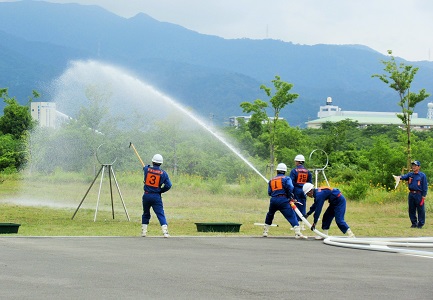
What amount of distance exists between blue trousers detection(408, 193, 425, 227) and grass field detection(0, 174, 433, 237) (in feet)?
1.42

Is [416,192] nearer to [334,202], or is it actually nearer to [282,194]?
[334,202]

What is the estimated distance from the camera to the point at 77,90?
51.3 metres

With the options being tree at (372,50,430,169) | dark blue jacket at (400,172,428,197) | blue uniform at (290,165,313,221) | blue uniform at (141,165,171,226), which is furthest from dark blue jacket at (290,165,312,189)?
tree at (372,50,430,169)

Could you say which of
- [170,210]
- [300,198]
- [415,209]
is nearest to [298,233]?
[300,198]

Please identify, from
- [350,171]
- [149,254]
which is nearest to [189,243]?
[149,254]

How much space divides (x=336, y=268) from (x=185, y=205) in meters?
20.5

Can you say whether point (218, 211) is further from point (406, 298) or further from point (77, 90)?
point (77, 90)

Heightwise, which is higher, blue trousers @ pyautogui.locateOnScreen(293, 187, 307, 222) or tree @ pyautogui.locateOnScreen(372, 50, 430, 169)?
tree @ pyautogui.locateOnScreen(372, 50, 430, 169)

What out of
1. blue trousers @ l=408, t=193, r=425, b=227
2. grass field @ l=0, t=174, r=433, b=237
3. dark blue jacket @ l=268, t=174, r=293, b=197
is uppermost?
dark blue jacket @ l=268, t=174, r=293, b=197

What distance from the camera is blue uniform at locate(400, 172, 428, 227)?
23.3 meters

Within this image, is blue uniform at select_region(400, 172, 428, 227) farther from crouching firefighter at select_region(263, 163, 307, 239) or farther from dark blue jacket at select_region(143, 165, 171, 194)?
dark blue jacket at select_region(143, 165, 171, 194)

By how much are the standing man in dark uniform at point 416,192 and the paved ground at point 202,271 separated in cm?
681

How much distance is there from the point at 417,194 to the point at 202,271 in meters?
13.2

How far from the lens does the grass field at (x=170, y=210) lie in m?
21.5
